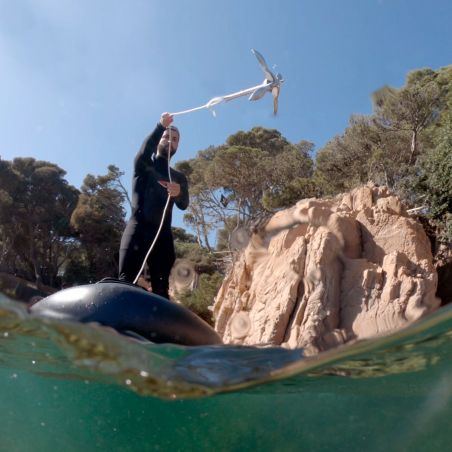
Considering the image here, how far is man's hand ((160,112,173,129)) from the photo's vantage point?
5207mm

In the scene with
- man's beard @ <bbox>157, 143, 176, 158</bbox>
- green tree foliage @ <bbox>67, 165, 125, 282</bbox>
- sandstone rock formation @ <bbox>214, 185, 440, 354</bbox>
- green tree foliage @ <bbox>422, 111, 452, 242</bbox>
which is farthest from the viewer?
green tree foliage @ <bbox>67, 165, 125, 282</bbox>

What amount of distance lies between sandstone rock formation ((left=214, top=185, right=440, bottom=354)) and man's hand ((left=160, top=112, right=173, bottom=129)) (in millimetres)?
4263

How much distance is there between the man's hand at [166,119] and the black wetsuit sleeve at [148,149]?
2.7 inches

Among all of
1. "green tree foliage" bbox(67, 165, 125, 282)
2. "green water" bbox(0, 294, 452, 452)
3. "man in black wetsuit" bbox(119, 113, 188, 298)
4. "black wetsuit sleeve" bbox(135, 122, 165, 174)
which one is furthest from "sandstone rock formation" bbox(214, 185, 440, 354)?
"green tree foliage" bbox(67, 165, 125, 282)

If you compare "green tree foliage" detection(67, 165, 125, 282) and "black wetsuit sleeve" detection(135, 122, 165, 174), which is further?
"green tree foliage" detection(67, 165, 125, 282)

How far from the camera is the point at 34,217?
15383 mm

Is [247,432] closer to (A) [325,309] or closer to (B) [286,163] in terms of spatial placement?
(A) [325,309]

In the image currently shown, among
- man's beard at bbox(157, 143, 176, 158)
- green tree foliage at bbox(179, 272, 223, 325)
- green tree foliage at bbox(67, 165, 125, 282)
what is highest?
green tree foliage at bbox(67, 165, 125, 282)

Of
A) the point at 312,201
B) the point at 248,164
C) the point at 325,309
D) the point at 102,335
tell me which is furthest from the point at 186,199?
the point at 248,164

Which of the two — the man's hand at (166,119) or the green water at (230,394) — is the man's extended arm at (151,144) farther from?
the green water at (230,394)

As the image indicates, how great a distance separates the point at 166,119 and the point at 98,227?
11.8 m

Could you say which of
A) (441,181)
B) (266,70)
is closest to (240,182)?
(441,181)

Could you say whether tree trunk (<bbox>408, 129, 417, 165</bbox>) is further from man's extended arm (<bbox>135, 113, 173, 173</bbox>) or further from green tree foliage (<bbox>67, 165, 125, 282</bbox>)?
man's extended arm (<bbox>135, 113, 173, 173</bbox>)

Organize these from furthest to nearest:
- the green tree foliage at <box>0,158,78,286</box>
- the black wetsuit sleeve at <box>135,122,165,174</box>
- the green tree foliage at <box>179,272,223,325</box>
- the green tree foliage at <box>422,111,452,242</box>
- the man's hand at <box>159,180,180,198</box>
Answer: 1. the green tree foliage at <box>0,158,78,286</box>
2. the green tree foliage at <box>179,272,223,325</box>
3. the green tree foliage at <box>422,111,452,242</box>
4. the black wetsuit sleeve at <box>135,122,165,174</box>
5. the man's hand at <box>159,180,180,198</box>
